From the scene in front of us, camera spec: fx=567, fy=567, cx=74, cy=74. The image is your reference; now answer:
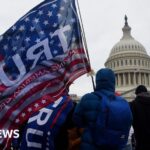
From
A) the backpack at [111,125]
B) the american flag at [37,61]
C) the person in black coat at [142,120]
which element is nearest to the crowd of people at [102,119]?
the backpack at [111,125]

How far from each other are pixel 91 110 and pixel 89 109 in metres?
0.02

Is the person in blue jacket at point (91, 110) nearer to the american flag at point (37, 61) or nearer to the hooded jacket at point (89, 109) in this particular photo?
the hooded jacket at point (89, 109)

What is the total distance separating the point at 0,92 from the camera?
15.6ft

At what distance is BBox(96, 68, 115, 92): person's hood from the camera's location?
4.72m

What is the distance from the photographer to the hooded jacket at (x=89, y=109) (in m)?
4.70

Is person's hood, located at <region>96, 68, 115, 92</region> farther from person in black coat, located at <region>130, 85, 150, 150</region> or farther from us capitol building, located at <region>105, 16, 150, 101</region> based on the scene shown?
us capitol building, located at <region>105, 16, 150, 101</region>

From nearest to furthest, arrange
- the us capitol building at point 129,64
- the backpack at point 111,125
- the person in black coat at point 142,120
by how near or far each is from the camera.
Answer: the backpack at point 111,125, the person in black coat at point 142,120, the us capitol building at point 129,64

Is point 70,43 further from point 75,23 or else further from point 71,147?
point 71,147

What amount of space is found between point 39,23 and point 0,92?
0.69 metres

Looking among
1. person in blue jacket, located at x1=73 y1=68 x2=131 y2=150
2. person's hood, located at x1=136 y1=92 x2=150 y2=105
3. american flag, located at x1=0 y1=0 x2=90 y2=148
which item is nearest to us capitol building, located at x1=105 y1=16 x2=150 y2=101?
person's hood, located at x1=136 y1=92 x2=150 y2=105

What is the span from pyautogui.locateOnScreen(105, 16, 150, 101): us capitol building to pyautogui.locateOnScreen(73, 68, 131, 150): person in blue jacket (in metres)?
67.5

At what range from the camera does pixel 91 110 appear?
4.71m

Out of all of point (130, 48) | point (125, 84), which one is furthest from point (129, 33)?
point (125, 84)

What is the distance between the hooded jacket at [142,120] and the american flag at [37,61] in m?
1.29
